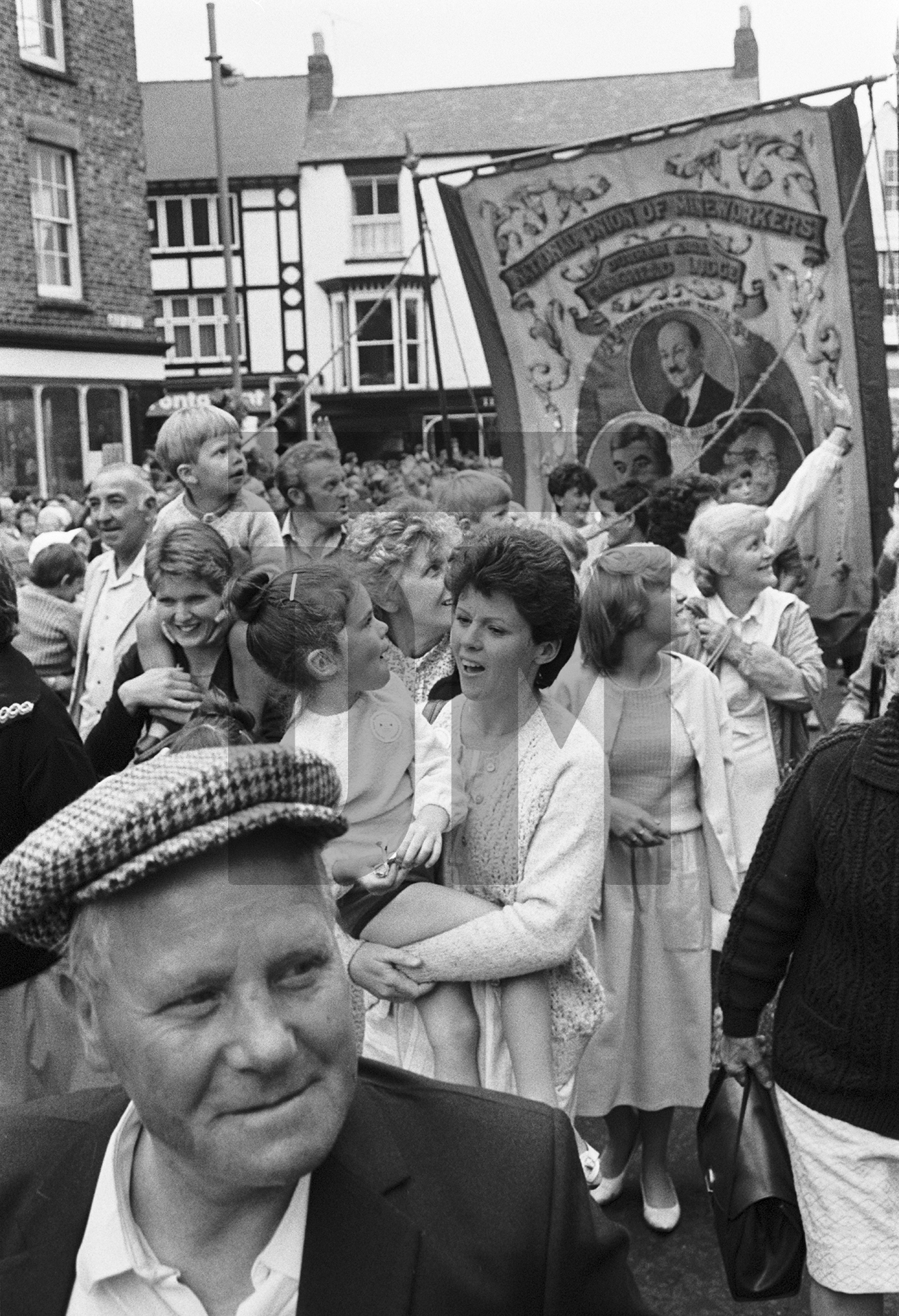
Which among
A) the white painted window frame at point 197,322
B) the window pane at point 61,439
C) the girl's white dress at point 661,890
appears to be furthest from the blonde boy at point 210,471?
the white painted window frame at point 197,322

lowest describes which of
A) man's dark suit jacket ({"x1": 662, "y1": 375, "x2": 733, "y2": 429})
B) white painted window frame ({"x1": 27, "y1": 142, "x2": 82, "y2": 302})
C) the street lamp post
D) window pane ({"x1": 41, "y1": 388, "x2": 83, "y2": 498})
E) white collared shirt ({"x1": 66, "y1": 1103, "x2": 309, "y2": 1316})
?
white collared shirt ({"x1": 66, "y1": 1103, "x2": 309, "y2": 1316})

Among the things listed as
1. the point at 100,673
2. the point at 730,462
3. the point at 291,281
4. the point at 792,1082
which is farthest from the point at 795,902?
the point at 291,281

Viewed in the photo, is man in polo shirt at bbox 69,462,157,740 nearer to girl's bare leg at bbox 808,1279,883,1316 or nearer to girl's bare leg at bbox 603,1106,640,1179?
girl's bare leg at bbox 603,1106,640,1179

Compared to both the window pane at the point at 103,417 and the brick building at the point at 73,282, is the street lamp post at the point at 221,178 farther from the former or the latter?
the window pane at the point at 103,417

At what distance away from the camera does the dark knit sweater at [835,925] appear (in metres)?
2.16

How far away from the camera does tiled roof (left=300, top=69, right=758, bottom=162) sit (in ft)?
30.7

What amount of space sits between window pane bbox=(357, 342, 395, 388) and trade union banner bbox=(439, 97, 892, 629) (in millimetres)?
25311

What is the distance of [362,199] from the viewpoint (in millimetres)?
28562

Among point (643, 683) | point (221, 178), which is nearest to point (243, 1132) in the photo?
point (643, 683)

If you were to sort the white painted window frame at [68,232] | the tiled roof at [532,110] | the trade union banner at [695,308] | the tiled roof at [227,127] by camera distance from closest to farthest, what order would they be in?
the trade union banner at [695,308]
the tiled roof at [532,110]
the white painted window frame at [68,232]
the tiled roof at [227,127]

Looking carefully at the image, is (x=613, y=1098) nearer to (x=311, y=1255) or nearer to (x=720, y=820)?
(x=720, y=820)

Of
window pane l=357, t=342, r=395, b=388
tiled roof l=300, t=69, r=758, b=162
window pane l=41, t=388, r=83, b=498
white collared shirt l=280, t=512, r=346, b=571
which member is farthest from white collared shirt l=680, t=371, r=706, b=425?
window pane l=357, t=342, r=395, b=388

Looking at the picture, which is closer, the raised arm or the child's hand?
the child's hand

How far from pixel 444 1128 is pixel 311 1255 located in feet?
0.56
